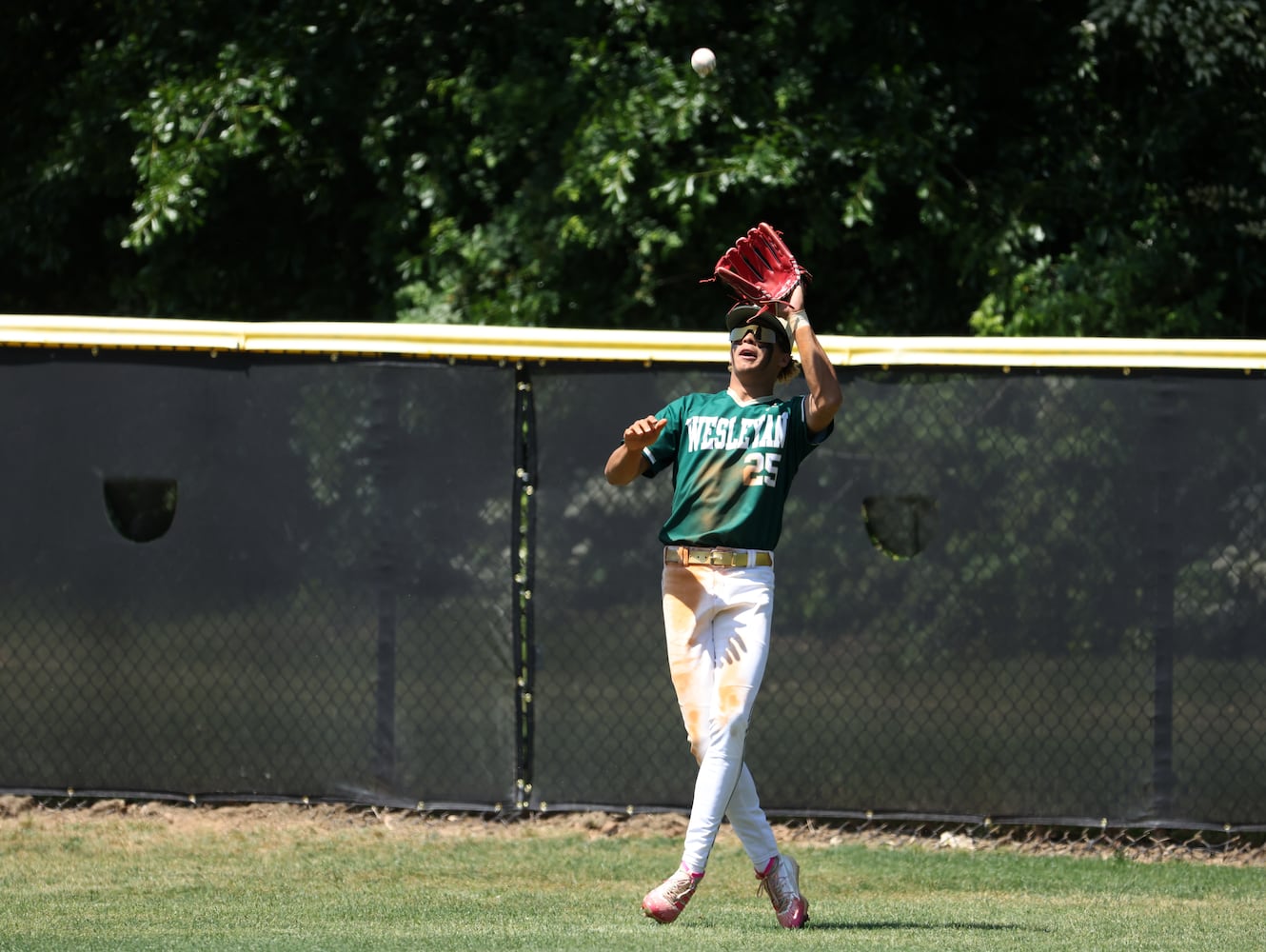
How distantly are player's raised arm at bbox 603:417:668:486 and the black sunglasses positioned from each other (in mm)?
346

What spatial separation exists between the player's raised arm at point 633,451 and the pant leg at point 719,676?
12.3 inches

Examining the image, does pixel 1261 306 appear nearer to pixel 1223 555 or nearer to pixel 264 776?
pixel 1223 555

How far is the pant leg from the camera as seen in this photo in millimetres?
4664

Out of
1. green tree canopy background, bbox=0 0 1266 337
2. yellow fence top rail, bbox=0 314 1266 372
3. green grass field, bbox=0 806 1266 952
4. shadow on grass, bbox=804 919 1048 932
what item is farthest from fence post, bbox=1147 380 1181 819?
green tree canopy background, bbox=0 0 1266 337

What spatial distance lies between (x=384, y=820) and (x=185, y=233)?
5284mm

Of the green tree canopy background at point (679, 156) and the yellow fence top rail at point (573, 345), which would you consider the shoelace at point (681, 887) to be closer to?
the yellow fence top rail at point (573, 345)

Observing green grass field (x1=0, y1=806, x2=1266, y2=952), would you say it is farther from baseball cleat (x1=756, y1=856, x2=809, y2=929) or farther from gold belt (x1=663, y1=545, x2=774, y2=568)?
gold belt (x1=663, y1=545, x2=774, y2=568)

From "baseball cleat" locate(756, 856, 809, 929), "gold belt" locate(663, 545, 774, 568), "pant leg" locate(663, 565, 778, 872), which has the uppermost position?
"gold belt" locate(663, 545, 774, 568)

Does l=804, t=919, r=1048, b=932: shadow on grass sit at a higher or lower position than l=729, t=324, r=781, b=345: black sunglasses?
lower

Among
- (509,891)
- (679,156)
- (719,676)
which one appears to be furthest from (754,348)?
(679,156)

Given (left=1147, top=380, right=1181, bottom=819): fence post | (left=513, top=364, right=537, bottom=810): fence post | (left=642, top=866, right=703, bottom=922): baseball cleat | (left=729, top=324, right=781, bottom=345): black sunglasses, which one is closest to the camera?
(left=642, top=866, right=703, bottom=922): baseball cleat

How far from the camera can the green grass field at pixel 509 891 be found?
4.59m

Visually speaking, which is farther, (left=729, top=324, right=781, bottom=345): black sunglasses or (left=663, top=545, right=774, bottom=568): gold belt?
(left=729, top=324, right=781, bottom=345): black sunglasses

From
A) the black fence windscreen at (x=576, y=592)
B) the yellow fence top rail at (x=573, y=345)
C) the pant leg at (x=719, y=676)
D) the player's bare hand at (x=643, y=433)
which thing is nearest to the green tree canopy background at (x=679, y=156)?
the yellow fence top rail at (x=573, y=345)
